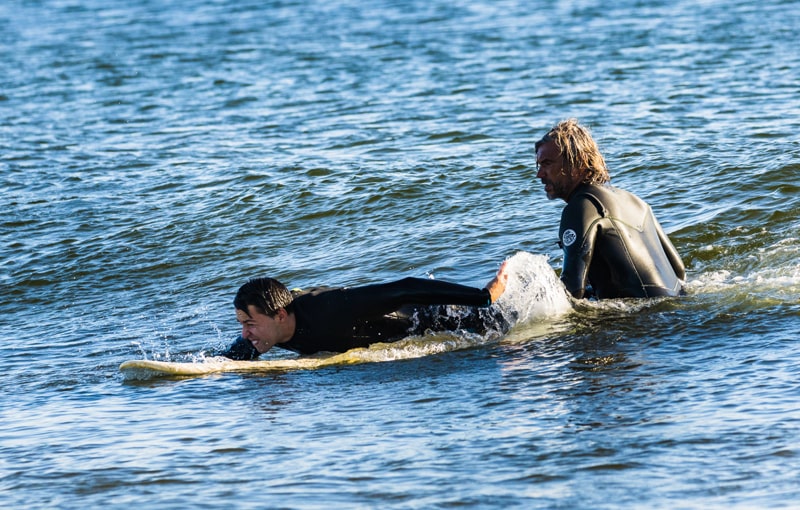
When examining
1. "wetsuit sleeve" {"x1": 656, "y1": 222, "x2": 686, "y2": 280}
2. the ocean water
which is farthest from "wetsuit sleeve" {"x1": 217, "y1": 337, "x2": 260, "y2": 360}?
"wetsuit sleeve" {"x1": 656, "y1": 222, "x2": 686, "y2": 280}

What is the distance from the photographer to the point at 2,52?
30.6 metres

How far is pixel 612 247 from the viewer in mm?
8562

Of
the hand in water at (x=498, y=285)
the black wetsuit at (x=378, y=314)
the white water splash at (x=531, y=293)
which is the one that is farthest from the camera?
the white water splash at (x=531, y=293)

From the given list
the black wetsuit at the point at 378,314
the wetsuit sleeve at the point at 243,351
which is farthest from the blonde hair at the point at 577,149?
the wetsuit sleeve at the point at 243,351

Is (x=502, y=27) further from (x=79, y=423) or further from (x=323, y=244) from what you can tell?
(x=79, y=423)

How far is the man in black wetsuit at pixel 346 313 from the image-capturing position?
26.8 feet

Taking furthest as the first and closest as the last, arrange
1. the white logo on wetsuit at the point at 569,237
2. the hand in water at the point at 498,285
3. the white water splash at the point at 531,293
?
the white water splash at the point at 531,293
the white logo on wetsuit at the point at 569,237
the hand in water at the point at 498,285

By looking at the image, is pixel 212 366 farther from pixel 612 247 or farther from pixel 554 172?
pixel 612 247

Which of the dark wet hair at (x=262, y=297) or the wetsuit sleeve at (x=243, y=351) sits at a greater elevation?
the dark wet hair at (x=262, y=297)

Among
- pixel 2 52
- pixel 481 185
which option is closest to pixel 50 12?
pixel 2 52

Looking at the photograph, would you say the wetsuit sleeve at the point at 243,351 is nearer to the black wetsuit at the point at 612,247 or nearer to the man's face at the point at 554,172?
the black wetsuit at the point at 612,247

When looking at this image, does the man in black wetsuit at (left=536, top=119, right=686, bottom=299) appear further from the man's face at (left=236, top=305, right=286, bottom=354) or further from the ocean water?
the man's face at (left=236, top=305, right=286, bottom=354)

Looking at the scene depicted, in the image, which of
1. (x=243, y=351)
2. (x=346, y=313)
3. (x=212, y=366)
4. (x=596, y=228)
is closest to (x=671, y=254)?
(x=596, y=228)

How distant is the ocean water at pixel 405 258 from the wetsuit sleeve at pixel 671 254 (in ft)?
0.88
